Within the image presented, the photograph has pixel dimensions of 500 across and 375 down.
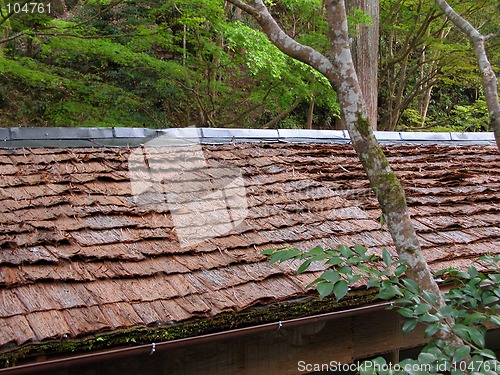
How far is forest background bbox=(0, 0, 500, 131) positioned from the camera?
8.34 metres

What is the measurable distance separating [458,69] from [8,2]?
9.85 m

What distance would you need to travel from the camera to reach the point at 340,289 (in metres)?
1.83

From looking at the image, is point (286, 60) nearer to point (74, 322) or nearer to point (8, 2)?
point (8, 2)

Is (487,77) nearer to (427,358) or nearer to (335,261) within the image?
(335,261)

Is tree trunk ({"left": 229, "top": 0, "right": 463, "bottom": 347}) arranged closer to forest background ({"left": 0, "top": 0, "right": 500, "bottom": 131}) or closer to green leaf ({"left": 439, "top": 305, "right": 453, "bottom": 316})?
green leaf ({"left": 439, "top": 305, "right": 453, "bottom": 316})

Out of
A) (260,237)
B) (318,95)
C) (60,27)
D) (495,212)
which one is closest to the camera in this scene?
(260,237)

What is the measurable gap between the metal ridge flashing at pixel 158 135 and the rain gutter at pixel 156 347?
84.5 inches

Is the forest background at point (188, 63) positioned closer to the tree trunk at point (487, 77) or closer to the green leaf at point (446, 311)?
the tree trunk at point (487, 77)

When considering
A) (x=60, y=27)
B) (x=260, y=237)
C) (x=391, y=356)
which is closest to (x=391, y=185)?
(x=260, y=237)

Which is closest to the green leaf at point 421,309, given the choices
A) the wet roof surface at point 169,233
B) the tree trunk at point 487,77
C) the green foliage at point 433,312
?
the green foliage at point 433,312

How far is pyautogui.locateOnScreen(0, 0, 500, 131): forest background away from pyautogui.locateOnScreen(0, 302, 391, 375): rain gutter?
5194 mm

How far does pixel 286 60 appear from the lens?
9.25 metres

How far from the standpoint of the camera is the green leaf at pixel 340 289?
181 cm

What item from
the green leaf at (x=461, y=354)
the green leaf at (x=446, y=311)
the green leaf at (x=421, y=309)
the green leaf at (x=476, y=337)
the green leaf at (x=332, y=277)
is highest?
the green leaf at (x=332, y=277)
